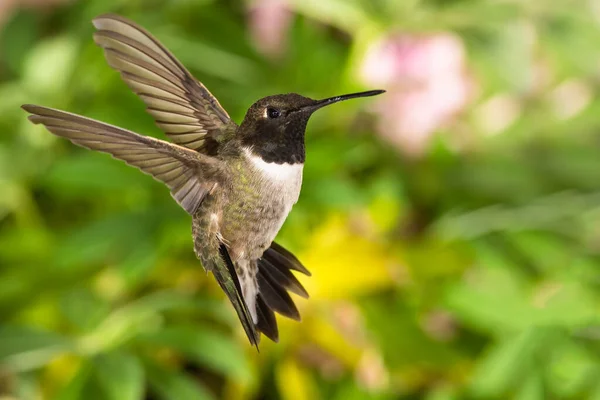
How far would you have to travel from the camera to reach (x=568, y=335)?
59cm

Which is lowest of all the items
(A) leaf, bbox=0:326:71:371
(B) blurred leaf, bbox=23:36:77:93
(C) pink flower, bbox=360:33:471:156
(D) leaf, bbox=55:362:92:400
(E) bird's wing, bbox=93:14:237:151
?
(D) leaf, bbox=55:362:92:400

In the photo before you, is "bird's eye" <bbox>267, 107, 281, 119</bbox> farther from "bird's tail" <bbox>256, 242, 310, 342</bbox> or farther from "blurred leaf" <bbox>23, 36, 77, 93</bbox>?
"blurred leaf" <bbox>23, 36, 77, 93</bbox>

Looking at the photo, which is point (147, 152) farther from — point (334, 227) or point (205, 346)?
point (334, 227)

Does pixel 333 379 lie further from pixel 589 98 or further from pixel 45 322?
pixel 589 98

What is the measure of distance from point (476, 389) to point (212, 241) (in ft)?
1.87

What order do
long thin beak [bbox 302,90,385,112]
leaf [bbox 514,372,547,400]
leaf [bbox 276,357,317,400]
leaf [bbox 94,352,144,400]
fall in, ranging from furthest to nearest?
1. leaf [bbox 276,357,317,400]
2. leaf [bbox 514,372,547,400]
3. leaf [bbox 94,352,144,400]
4. long thin beak [bbox 302,90,385,112]

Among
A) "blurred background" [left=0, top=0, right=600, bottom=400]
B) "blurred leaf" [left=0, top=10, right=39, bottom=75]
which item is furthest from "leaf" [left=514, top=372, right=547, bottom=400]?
"blurred leaf" [left=0, top=10, right=39, bottom=75]

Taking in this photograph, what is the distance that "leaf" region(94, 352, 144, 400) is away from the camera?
42 centimetres

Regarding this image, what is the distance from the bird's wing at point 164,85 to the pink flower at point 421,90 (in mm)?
676

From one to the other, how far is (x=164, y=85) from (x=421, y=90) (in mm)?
747

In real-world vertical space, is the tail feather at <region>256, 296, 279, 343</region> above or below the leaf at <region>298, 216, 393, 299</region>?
above

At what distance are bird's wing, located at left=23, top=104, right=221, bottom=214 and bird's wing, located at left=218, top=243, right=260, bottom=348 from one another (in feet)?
0.04

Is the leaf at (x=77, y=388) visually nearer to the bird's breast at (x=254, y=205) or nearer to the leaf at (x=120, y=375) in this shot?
the leaf at (x=120, y=375)

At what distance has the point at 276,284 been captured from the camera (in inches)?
5.7
